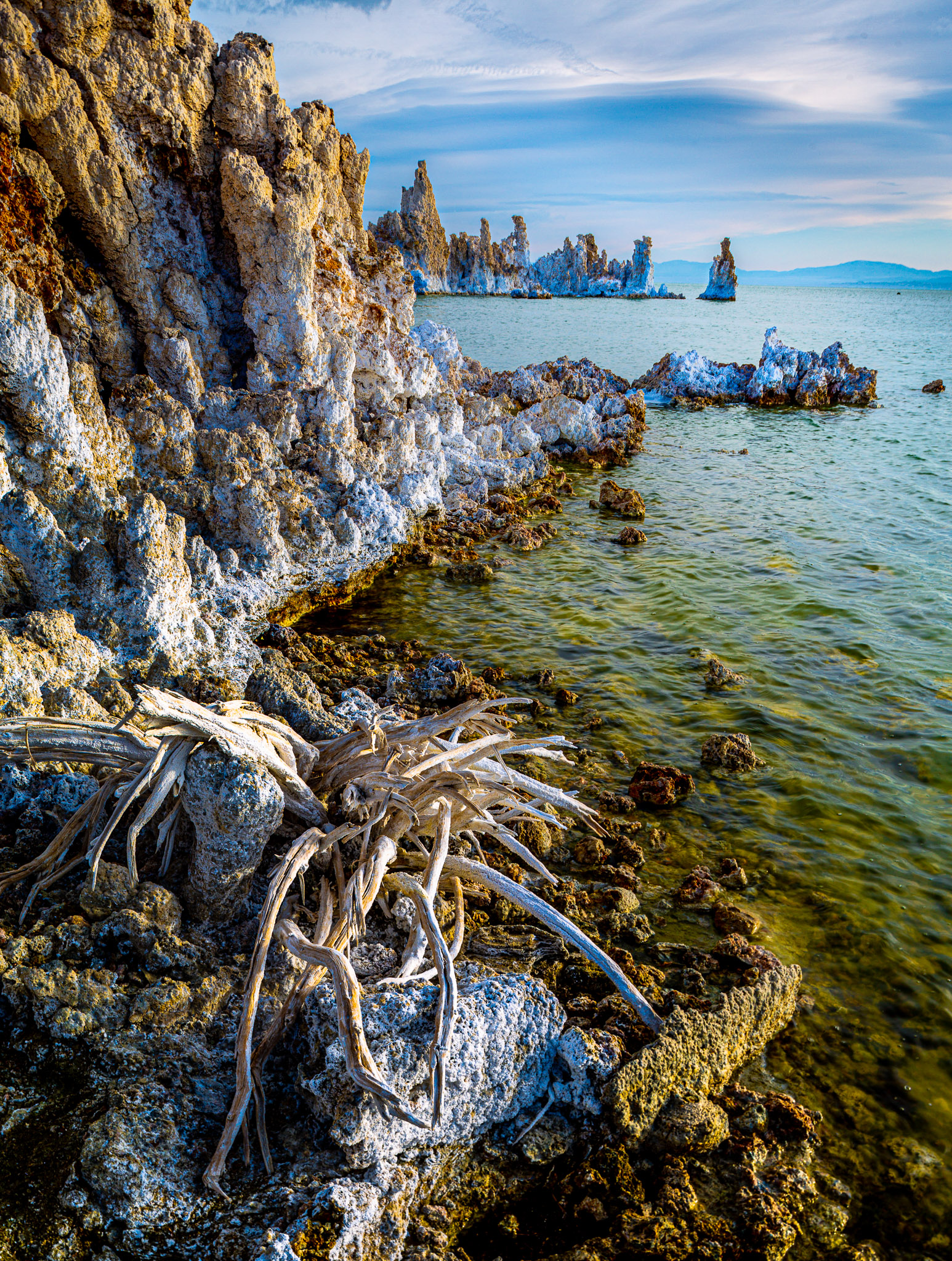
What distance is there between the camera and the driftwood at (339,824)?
119 inches

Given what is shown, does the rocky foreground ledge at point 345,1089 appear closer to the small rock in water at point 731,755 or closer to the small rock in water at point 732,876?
the small rock in water at point 732,876

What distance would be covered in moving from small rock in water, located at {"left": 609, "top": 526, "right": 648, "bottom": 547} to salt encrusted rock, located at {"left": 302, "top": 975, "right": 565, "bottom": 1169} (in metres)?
11.5

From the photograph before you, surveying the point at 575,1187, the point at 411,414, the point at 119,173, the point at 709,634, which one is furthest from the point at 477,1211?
the point at 411,414

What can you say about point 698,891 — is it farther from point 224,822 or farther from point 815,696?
point 815,696

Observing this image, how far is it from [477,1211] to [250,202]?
12.7 metres

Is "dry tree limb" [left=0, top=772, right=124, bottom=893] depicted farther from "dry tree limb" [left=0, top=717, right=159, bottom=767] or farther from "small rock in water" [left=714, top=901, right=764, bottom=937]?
"small rock in water" [left=714, top=901, right=764, bottom=937]

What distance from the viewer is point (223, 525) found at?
973cm

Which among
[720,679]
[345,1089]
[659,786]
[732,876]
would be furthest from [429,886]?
[720,679]

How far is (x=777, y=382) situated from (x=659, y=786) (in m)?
30.0

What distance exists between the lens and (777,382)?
31.4 m

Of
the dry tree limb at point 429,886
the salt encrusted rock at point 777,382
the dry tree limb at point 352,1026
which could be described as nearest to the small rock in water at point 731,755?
the dry tree limb at point 429,886

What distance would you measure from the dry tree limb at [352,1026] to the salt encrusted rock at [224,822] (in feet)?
2.14

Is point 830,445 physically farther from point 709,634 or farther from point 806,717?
point 806,717

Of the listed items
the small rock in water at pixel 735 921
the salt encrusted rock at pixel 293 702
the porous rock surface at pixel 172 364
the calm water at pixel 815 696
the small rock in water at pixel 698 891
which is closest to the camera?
the calm water at pixel 815 696
